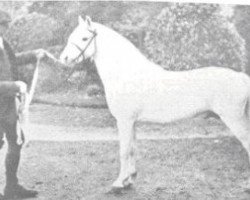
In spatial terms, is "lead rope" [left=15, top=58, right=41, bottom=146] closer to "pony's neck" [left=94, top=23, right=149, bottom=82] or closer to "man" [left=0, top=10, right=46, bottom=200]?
"man" [left=0, top=10, right=46, bottom=200]

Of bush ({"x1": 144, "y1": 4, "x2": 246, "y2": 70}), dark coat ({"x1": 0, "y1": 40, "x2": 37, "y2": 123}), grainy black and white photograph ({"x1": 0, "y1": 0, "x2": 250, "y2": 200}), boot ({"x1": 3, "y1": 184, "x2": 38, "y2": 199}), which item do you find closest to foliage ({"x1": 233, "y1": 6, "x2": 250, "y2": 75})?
bush ({"x1": 144, "y1": 4, "x2": 246, "y2": 70})

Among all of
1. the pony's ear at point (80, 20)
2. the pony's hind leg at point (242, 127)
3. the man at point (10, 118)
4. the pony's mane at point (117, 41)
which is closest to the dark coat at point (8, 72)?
the man at point (10, 118)

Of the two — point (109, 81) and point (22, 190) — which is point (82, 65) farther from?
point (22, 190)

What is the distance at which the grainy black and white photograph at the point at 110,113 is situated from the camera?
8.94 ft

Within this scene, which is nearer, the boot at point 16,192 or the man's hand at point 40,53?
the boot at point 16,192

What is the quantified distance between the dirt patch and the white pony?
9cm

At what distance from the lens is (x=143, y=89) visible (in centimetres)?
279

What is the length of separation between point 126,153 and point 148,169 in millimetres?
183

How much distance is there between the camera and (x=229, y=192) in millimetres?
2828

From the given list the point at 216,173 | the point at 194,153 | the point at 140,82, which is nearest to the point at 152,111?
the point at 140,82

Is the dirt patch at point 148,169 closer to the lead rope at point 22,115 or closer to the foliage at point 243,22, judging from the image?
the lead rope at point 22,115

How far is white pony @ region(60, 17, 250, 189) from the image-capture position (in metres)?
2.75

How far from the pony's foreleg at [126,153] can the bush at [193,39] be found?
47 cm

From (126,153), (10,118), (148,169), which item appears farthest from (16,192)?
(148,169)
